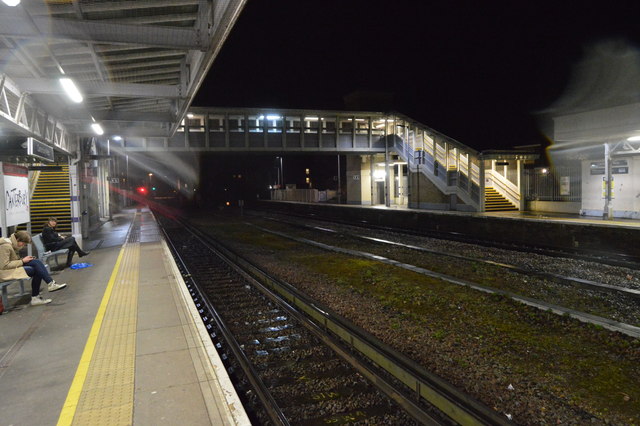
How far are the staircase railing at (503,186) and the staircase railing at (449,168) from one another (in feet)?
8.79

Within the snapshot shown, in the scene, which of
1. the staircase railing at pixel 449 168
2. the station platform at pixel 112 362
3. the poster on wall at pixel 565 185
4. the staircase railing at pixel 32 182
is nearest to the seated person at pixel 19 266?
the station platform at pixel 112 362

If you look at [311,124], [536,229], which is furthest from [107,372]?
[311,124]

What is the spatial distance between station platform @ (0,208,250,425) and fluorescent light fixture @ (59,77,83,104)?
4.12 metres

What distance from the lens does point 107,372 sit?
4500 millimetres

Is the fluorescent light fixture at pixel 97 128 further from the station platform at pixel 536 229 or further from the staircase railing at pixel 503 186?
the staircase railing at pixel 503 186

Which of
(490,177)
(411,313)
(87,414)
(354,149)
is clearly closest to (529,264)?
(411,313)

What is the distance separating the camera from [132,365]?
467 cm

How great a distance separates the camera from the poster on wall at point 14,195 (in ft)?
27.3

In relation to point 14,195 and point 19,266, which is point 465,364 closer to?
point 19,266

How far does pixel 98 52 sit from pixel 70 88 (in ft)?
3.26

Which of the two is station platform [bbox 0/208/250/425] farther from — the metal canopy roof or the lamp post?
the lamp post

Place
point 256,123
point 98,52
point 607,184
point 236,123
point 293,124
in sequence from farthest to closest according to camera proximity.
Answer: point 293,124 → point 236,123 → point 256,123 → point 607,184 → point 98,52

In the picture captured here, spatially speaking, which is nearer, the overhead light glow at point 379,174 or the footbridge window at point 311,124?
the footbridge window at point 311,124

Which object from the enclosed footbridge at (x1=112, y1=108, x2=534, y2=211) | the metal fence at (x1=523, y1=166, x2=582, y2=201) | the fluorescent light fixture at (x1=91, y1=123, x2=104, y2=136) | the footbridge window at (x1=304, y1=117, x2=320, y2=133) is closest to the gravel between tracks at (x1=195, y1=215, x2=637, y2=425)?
the fluorescent light fixture at (x1=91, y1=123, x2=104, y2=136)
